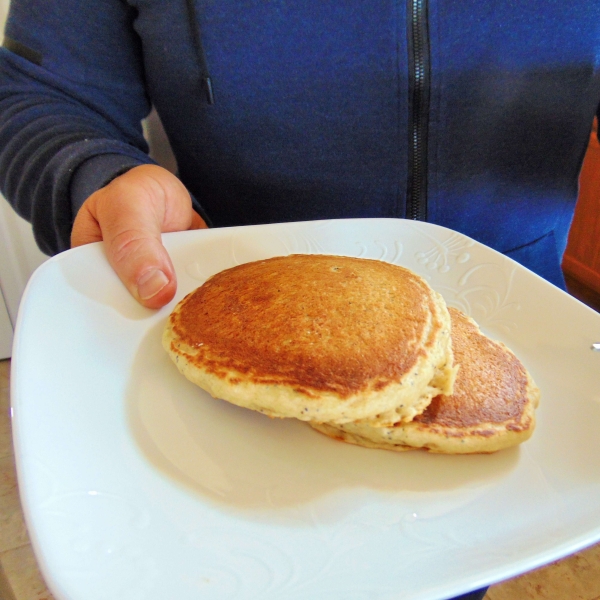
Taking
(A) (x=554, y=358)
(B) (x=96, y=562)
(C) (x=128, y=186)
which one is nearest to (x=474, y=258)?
(A) (x=554, y=358)

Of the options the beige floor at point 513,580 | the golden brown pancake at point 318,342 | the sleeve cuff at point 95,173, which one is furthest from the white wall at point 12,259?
the golden brown pancake at point 318,342

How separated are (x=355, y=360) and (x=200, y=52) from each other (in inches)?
30.4

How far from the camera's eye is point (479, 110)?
3.43ft

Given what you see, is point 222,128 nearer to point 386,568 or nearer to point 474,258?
point 474,258

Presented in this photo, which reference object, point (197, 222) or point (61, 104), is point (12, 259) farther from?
point (197, 222)

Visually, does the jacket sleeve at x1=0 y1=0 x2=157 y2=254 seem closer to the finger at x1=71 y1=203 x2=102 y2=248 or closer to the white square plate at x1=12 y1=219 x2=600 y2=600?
the finger at x1=71 y1=203 x2=102 y2=248

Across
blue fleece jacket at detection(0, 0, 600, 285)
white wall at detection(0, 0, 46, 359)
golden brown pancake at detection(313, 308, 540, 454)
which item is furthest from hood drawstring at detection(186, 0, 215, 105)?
white wall at detection(0, 0, 46, 359)

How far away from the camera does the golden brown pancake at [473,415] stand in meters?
0.58

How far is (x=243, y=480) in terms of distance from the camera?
0.55 metres

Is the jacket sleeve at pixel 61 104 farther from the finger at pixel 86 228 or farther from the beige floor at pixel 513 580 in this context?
the beige floor at pixel 513 580

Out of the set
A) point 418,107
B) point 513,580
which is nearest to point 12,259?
point 418,107

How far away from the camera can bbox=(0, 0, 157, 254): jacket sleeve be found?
954mm

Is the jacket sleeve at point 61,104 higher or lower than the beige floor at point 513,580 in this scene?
higher

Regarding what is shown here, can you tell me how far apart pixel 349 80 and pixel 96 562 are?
0.95 m
